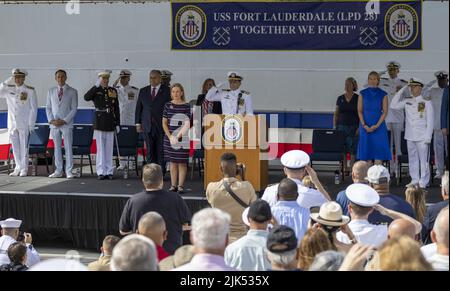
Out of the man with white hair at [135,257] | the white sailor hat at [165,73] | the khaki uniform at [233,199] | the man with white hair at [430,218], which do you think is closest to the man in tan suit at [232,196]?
the khaki uniform at [233,199]

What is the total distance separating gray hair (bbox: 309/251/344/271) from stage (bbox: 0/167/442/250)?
19.1 feet

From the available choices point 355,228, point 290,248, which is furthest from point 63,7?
point 290,248

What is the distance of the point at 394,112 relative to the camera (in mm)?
11969

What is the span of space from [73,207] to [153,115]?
5.62 ft

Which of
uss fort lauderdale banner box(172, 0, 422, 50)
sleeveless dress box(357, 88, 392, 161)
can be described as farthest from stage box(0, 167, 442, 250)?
uss fort lauderdale banner box(172, 0, 422, 50)

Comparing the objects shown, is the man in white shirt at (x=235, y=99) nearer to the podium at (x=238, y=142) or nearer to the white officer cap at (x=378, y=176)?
the podium at (x=238, y=142)

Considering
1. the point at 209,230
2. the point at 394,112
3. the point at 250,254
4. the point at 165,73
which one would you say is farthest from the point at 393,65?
the point at 209,230

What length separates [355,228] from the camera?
18.1 feet

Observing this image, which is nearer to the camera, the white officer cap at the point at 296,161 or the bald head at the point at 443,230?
the bald head at the point at 443,230

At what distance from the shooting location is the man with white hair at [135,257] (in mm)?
3721

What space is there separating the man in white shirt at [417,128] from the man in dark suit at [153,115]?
9.92ft
